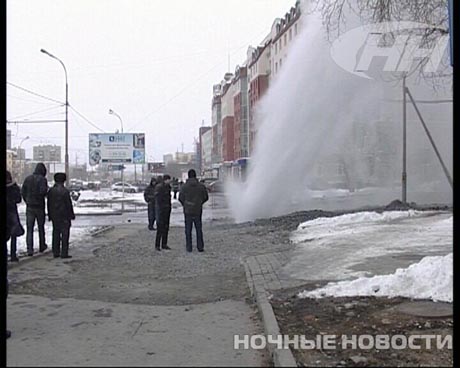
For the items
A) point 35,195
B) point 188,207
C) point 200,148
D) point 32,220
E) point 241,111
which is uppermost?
point 241,111

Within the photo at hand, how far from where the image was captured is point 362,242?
12.2 m

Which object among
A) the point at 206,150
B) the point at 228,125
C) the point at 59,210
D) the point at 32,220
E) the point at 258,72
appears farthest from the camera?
the point at 206,150

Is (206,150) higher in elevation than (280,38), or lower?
lower

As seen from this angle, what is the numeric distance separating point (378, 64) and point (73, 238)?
11965mm

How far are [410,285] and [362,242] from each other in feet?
16.9

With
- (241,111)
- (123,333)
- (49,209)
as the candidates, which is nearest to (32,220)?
(49,209)

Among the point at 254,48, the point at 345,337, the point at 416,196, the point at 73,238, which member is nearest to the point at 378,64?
the point at 73,238

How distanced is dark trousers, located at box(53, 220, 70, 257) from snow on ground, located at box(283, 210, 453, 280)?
4.45 meters

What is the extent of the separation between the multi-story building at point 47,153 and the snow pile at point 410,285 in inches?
2276

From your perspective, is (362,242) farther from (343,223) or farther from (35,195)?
(35,195)

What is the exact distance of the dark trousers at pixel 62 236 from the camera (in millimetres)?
11609

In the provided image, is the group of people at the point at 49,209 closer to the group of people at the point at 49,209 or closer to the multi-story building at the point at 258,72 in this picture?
the group of people at the point at 49,209

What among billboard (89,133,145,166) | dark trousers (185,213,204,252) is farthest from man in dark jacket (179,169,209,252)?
billboard (89,133,145,166)

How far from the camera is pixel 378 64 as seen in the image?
20922 mm
